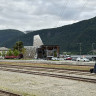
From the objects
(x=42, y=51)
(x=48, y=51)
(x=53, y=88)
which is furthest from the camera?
(x=42, y=51)

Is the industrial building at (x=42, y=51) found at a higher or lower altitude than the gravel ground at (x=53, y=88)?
higher

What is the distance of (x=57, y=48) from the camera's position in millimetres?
130000

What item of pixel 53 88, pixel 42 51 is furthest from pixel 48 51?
pixel 53 88

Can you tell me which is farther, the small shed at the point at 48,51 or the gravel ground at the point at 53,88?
the small shed at the point at 48,51

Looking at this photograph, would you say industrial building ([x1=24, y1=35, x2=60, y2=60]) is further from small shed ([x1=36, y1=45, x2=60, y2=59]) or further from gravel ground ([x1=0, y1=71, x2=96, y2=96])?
gravel ground ([x1=0, y1=71, x2=96, y2=96])

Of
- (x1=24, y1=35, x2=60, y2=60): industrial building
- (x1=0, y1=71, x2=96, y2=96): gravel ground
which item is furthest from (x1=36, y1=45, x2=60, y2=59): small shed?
(x1=0, y1=71, x2=96, y2=96): gravel ground

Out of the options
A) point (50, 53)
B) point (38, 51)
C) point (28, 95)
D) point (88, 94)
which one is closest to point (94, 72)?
point (88, 94)

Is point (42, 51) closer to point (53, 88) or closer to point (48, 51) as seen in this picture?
point (48, 51)

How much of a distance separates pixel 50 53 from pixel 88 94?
11183 cm

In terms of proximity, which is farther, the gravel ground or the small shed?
the small shed

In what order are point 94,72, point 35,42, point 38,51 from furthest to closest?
point 35,42, point 38,51, point 94,72

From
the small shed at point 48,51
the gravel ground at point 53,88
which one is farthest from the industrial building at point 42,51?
the gravel ground at point 53,88

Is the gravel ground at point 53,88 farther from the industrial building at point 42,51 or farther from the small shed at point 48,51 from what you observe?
the industrial building at point 42,51

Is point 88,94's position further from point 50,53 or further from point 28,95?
point 50,53
